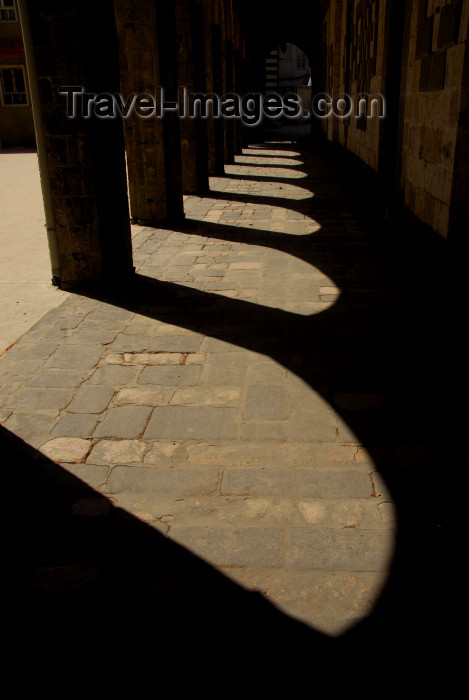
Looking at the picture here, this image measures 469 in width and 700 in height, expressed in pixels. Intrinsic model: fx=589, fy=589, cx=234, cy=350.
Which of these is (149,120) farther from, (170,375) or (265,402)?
(265,402)

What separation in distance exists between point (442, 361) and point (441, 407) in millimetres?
669

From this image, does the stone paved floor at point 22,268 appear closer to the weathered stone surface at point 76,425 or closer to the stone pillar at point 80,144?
the stone pillar at point 80,144

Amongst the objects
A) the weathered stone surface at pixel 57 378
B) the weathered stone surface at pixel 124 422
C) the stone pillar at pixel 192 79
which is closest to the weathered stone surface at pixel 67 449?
the weathered stone surface at pixel 124 422

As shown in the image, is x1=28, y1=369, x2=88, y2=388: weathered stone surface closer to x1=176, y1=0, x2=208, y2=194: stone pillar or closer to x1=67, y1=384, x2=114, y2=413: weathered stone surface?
x1=67, y1=384, x2=114, y2=413: weathered stone surface

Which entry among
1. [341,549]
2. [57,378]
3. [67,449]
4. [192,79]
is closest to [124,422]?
[67,449]

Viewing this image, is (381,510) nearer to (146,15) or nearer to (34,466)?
(34,466)

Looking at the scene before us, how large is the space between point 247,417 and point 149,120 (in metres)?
6.11

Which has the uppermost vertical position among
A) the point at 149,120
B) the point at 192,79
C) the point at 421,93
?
the point at 192,79

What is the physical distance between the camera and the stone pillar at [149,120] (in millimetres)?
7715

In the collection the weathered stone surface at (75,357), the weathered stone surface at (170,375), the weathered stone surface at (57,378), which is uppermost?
the weathered stone surface at (75,357)

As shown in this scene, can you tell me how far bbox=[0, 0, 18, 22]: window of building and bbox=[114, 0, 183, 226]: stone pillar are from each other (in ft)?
58.0

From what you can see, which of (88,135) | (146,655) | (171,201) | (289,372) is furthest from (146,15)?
(146,655)

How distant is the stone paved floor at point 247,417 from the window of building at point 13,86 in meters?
20.8

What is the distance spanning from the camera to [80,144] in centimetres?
519
